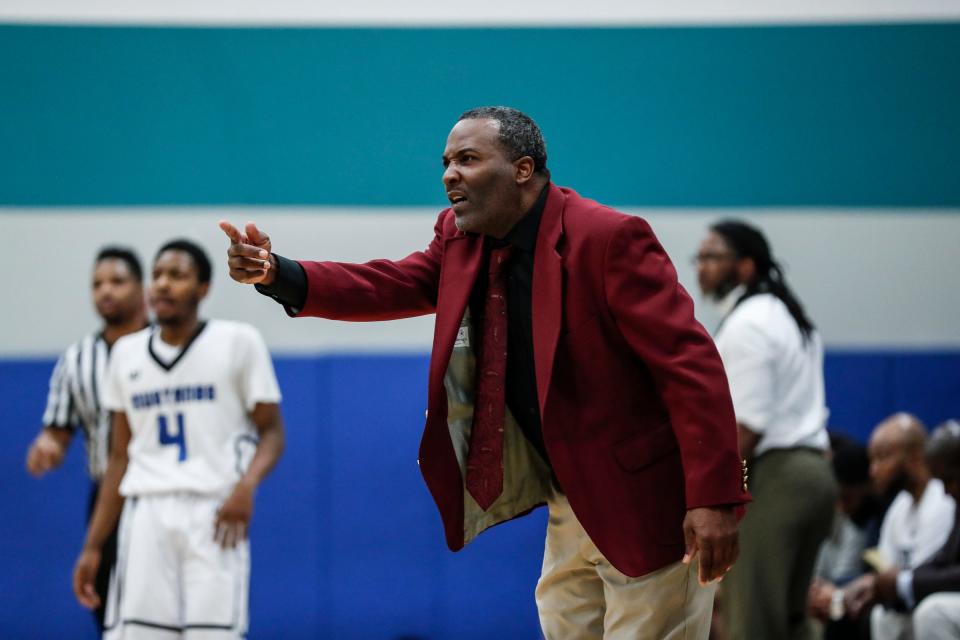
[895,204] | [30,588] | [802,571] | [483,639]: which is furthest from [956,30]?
[30,588]

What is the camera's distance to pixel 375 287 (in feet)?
9.40

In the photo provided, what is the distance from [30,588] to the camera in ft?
19.9

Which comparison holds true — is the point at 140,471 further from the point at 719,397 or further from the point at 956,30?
the point at 956,30

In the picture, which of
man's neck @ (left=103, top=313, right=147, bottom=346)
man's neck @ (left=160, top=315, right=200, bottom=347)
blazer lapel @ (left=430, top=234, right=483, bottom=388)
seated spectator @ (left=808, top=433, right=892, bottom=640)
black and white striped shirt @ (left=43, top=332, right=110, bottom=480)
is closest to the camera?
blazer lapel @ (left=430, top=234, right=483, bottom=388)

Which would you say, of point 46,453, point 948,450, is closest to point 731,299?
point 948,450

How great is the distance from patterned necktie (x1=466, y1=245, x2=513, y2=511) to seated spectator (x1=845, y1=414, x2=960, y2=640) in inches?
87.9

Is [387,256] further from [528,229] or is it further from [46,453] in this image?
[528,229]

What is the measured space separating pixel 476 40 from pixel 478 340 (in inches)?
149

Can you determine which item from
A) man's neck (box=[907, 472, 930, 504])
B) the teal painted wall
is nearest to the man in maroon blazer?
man's neck (box=[907, 472, 930, 504])

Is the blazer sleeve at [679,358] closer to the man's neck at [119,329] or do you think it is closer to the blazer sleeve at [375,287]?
the blazer sleeve at [375,287]

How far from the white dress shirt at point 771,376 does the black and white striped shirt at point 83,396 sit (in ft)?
8.18

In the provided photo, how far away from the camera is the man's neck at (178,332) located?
14.9 ft

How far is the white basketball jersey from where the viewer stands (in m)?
4.34

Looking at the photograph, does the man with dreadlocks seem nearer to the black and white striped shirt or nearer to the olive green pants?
the olive green pants
